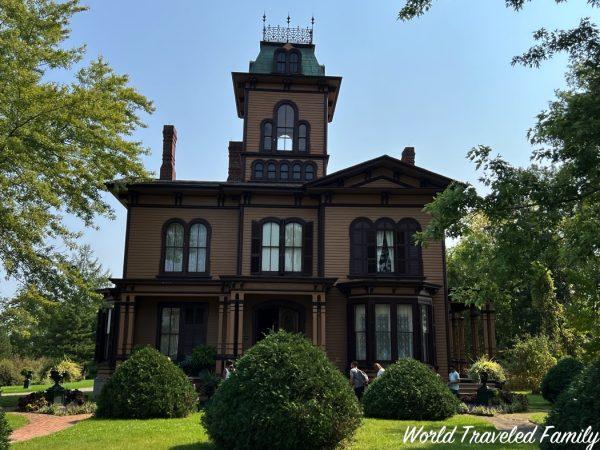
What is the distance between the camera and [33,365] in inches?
1633

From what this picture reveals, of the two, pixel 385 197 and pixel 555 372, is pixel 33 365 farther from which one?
pixel 555 372

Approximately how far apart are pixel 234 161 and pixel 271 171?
376 cm

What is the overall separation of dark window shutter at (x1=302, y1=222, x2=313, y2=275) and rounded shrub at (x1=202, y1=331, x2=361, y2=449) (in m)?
13.2

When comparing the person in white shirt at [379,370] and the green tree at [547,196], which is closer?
the green tree at [547,196]

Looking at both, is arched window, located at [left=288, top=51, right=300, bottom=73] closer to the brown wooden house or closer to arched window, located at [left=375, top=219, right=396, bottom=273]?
the brown wooden house

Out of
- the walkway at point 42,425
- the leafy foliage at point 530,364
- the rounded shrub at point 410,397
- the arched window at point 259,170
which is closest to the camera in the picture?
the walkway at point 42,425

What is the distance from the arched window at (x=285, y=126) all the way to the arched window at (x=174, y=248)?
19.4 ft

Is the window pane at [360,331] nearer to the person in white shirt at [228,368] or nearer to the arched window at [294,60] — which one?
the person in white shirt at [228,368]

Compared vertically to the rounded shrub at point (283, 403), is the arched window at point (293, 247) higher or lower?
higher

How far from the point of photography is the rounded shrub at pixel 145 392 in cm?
1359

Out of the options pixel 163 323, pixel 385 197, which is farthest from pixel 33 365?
pixel 385 197

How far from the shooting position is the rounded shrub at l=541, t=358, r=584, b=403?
18250 mm

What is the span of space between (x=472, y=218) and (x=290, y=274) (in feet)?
39.3

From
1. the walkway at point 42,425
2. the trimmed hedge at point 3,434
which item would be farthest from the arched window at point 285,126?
the trimmed hedge at point 3,434
